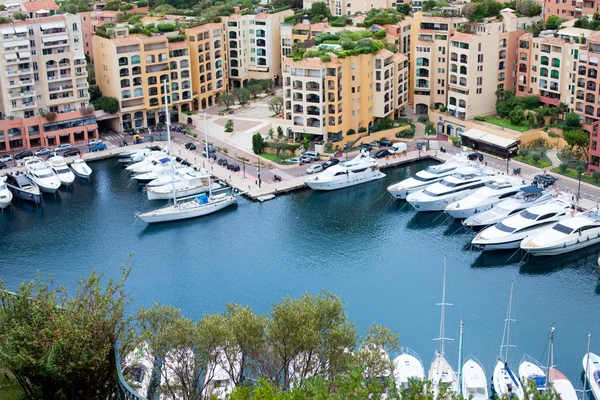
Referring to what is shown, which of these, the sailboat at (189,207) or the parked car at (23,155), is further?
the parked car at (23,155)

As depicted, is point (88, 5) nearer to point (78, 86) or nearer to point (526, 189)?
point (78, 86)

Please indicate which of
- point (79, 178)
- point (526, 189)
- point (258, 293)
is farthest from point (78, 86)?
point (526, 189)

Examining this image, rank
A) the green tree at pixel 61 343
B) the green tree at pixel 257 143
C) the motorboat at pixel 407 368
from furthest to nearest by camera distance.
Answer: the green tree at pixel 257 143
the motorboat at pixel 407 368
the green tree at pixel 61 343

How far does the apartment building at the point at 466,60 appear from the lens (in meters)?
93.7

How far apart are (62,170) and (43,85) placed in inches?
482

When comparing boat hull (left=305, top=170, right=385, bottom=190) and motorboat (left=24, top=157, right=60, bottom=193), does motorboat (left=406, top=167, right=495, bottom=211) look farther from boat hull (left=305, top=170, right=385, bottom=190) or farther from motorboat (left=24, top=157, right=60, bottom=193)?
motorboat (left=24, top=157, right=60, bottom=193)

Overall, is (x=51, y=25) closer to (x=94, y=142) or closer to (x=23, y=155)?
(x=94, y=142)

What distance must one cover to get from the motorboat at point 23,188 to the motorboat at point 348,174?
2459 centimetres

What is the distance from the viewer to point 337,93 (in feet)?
298

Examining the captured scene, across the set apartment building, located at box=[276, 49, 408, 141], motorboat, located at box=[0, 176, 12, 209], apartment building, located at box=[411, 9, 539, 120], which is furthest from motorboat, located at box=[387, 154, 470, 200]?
motorboat, located at box=[0, 176, 12, 209]

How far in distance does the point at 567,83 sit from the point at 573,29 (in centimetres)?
572

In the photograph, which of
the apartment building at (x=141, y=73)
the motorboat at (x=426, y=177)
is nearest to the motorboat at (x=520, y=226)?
the motorboat at (x=426, y=177)

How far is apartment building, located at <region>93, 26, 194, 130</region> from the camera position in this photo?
9781cm

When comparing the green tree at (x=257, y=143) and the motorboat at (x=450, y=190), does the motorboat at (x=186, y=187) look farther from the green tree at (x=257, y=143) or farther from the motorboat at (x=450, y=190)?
the motorboat at (x=450, y=190)
